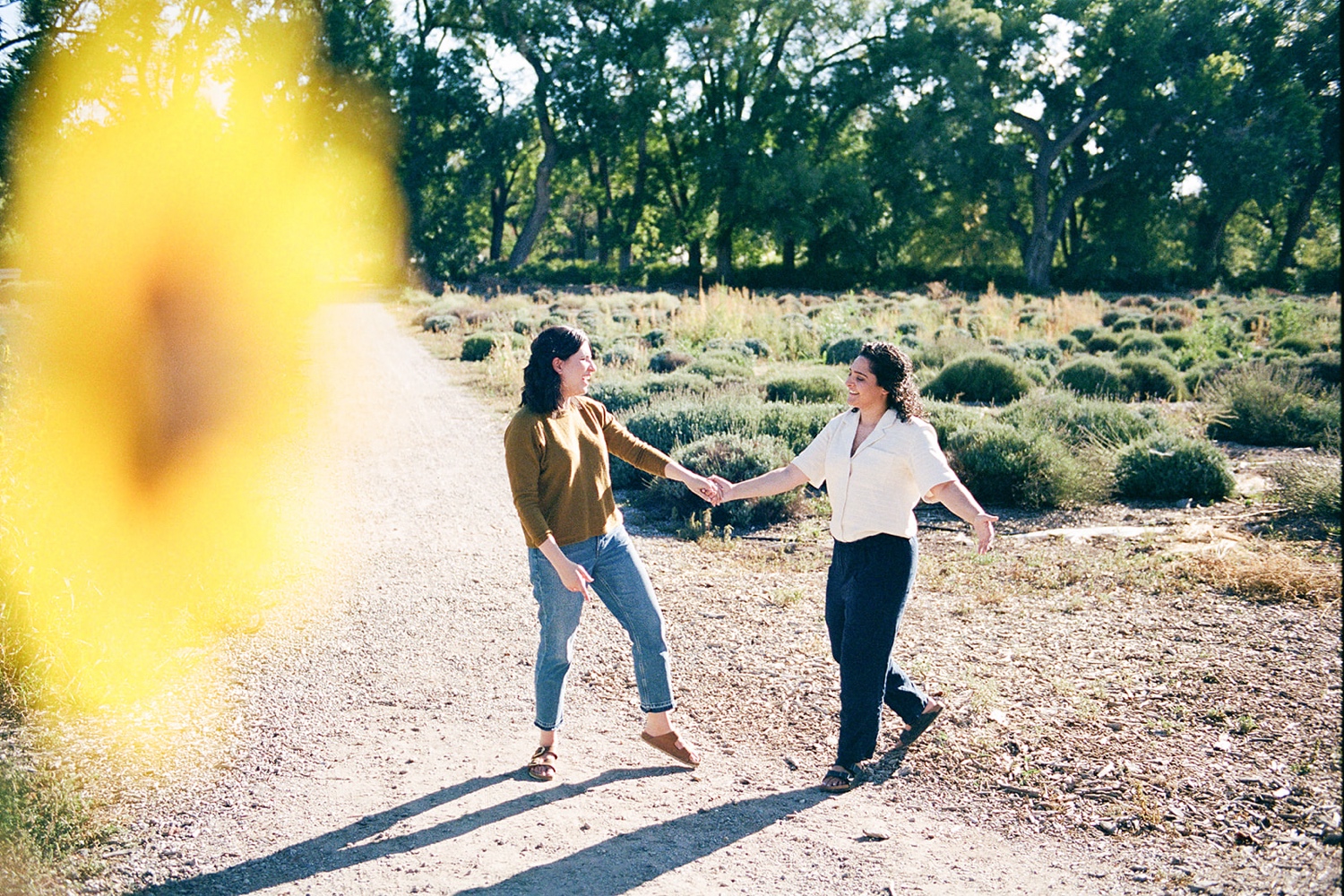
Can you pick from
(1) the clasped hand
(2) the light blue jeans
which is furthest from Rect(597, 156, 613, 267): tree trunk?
(2) the light blue jeans

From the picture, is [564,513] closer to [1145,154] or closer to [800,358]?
[800,358]

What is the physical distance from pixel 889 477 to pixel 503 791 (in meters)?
1.90

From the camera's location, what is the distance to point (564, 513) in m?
3.81

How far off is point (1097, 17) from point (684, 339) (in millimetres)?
36078

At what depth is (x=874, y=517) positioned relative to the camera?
3.87m

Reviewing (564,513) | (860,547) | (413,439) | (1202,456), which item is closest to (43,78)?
(413,439)

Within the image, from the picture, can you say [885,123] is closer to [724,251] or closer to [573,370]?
[724,251]

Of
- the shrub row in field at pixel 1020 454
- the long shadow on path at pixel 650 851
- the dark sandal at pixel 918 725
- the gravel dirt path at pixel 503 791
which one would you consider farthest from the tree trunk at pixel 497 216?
the long shadow on path at pixel 650 851

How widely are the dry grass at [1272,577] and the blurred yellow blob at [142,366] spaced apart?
589 cm

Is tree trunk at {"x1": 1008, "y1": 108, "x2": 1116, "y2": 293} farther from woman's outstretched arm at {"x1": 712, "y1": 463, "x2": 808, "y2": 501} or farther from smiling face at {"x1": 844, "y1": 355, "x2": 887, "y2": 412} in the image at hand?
smiling face at {"x1": 844, "y1": 355, "x2": 887, "y2": 412}

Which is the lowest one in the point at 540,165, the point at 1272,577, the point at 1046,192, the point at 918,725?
the point at 918,725

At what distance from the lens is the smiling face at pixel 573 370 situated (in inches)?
149

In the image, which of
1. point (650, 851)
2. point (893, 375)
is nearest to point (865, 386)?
point (893, 375)

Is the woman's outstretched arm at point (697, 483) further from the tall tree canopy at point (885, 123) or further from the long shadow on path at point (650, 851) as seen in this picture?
the tall tree canopy at point (885, 123)
